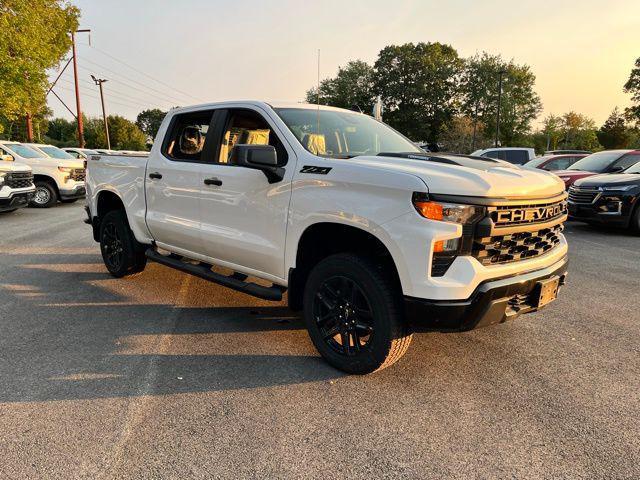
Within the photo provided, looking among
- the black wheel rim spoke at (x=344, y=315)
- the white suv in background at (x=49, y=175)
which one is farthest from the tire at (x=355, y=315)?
the white suv in background at (x=49, y=175)

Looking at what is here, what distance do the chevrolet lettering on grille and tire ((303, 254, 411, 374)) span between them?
2.54ft

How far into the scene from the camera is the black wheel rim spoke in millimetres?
3113

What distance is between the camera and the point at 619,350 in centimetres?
369

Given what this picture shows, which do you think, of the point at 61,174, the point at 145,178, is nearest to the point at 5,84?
the point at 61,174

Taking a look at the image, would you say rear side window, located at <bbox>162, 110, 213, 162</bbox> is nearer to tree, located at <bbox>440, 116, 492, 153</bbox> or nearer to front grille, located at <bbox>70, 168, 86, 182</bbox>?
front grille, located at <bbox>70, 168, 86, 182</bbox>

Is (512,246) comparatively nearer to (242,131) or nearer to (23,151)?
(242,131)

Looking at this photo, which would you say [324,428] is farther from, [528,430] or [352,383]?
[528,430]

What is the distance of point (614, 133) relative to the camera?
6219 centimetres

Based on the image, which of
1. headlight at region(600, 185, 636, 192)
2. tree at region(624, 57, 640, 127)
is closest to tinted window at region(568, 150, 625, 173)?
headlight at region(600, 185, 636, 192)

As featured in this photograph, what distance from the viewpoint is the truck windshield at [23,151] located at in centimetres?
1315

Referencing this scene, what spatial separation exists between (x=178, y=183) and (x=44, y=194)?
11.0 metres

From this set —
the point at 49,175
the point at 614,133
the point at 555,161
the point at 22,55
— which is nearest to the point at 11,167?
the point at 49,175

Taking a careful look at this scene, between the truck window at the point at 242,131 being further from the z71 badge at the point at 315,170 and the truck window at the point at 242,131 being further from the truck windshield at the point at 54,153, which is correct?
the truck windshield at the point at 54,153

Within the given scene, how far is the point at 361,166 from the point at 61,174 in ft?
42.2
